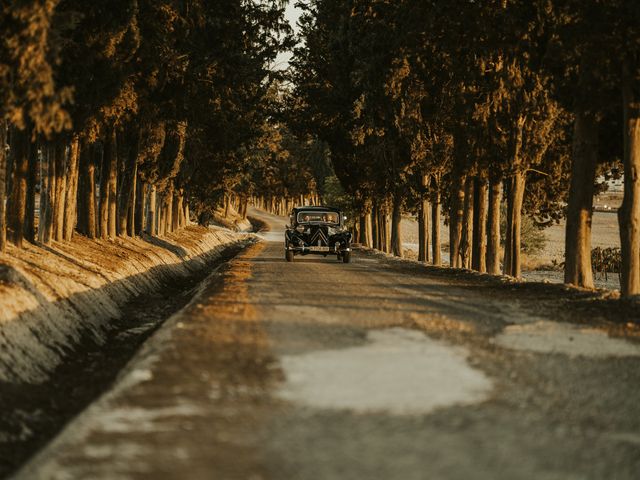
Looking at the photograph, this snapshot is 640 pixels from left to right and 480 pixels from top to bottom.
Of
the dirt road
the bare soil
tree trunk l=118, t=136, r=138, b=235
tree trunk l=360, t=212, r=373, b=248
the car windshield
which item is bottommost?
the bare soil

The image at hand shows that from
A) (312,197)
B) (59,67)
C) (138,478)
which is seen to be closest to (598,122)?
(59,67)

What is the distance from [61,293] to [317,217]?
51.7ft

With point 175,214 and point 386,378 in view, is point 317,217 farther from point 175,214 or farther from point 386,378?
point 386,378

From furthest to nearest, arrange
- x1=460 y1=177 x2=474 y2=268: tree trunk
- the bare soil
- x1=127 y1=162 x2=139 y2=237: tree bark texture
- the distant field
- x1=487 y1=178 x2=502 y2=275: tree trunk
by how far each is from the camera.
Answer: the distant field
x1=127 y1=162 x2=139 y2=237: tree bark texture
x1=460 y1=177 x2=474 y2=268: tree trunk
x1=487 y1=178 x2=502 y2=275: tree trunk
the bare soil

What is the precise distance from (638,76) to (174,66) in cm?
1196

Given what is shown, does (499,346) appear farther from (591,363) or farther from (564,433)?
(564,433)

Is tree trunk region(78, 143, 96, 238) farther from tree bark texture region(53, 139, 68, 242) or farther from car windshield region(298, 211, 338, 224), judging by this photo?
car windshield region(298, 211, 338, 224)

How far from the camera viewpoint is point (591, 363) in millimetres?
8438

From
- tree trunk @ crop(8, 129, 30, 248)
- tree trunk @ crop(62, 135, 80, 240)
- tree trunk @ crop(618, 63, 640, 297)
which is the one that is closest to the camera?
tree trunk @ crop(618, 63, 640, 297)

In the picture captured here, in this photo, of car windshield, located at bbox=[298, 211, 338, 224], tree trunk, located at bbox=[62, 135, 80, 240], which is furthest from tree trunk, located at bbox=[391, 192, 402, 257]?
tree trunk, located at bbox=[62, 135, 80, 240]

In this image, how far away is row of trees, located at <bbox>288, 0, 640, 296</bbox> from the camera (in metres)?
16.5

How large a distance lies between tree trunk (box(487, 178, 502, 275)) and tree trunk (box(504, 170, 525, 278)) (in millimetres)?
549

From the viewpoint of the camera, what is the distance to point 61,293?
1440cm

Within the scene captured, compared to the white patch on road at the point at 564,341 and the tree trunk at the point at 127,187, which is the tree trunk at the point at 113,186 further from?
the white patch on road at the point at 564,341
